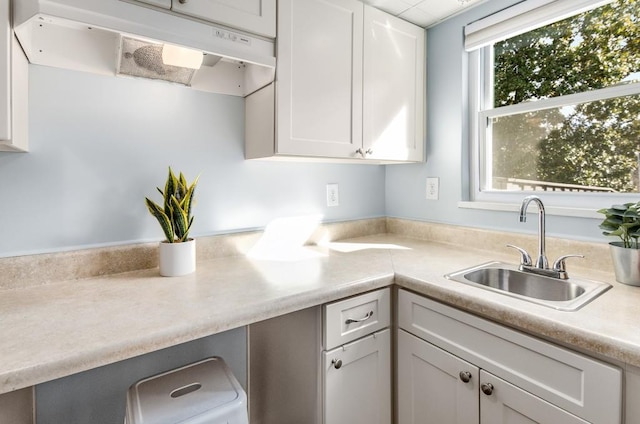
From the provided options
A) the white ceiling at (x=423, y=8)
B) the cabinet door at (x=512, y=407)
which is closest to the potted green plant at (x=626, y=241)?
the cabinet door at (x=512, y=407)

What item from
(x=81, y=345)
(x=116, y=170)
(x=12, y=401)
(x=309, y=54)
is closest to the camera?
(x=81, y=345)

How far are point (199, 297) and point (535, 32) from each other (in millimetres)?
1848

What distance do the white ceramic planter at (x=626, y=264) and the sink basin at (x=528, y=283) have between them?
0.23 ft

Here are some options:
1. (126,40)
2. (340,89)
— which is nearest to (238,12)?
(126,40)

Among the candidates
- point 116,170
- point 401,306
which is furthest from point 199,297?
point 401,306

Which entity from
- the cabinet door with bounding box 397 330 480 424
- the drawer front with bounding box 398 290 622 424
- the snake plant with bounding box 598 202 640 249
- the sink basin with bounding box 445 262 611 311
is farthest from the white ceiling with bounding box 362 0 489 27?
the cabinet door with bounding box 397 330 480 424

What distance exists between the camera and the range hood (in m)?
0.94

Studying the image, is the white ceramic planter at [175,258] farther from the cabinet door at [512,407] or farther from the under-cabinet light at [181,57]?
the cabinet door at [512,407]

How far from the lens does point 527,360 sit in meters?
0.93

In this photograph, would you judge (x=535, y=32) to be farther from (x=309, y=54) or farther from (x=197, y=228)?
(x=197, y=228)

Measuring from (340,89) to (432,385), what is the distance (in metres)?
1.25

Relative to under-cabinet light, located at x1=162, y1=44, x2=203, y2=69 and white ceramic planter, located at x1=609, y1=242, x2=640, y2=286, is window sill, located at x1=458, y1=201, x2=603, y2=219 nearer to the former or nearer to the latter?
white ceramic planter, located at x1=609, y1=242, x2=640, y2=286

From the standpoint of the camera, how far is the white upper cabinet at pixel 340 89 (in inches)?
53.0

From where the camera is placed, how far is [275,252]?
165 cm
